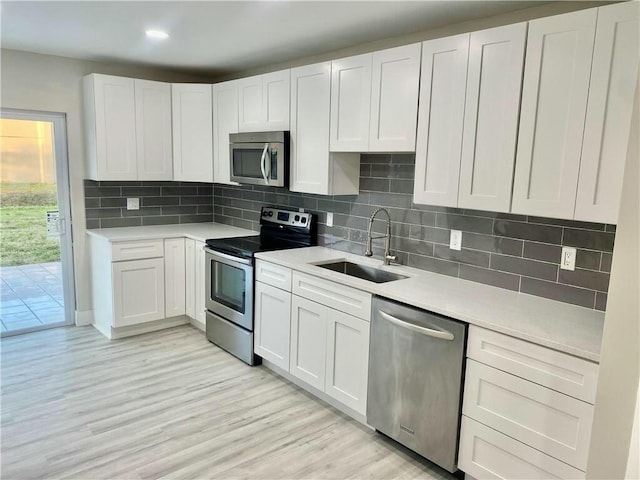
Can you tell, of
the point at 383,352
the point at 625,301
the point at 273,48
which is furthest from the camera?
the point at 273,48

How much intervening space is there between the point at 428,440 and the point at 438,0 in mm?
2292

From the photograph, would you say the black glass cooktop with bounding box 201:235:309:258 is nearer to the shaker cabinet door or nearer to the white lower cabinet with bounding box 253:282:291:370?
the white lower cabinet with bounding box 253:282:291:370

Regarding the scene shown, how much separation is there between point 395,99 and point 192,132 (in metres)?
2.33

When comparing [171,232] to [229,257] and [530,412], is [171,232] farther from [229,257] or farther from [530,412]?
[530,412]

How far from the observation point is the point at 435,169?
2545mm

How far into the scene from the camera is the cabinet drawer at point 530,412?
5.98ft

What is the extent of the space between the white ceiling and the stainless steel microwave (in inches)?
26.8

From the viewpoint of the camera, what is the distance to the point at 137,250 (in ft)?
13.2

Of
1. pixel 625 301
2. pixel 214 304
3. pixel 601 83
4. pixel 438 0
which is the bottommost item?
pixel 214 304

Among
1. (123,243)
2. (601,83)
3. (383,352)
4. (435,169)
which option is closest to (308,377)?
(383,352)

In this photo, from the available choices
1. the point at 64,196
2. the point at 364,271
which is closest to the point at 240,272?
the point at 364,271

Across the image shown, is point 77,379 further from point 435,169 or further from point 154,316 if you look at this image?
point 435,169

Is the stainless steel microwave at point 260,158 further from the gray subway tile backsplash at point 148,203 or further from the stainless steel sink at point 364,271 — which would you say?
the gray subway tile backsplash at point 148,203

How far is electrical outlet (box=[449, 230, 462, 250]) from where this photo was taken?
2.81 metres
